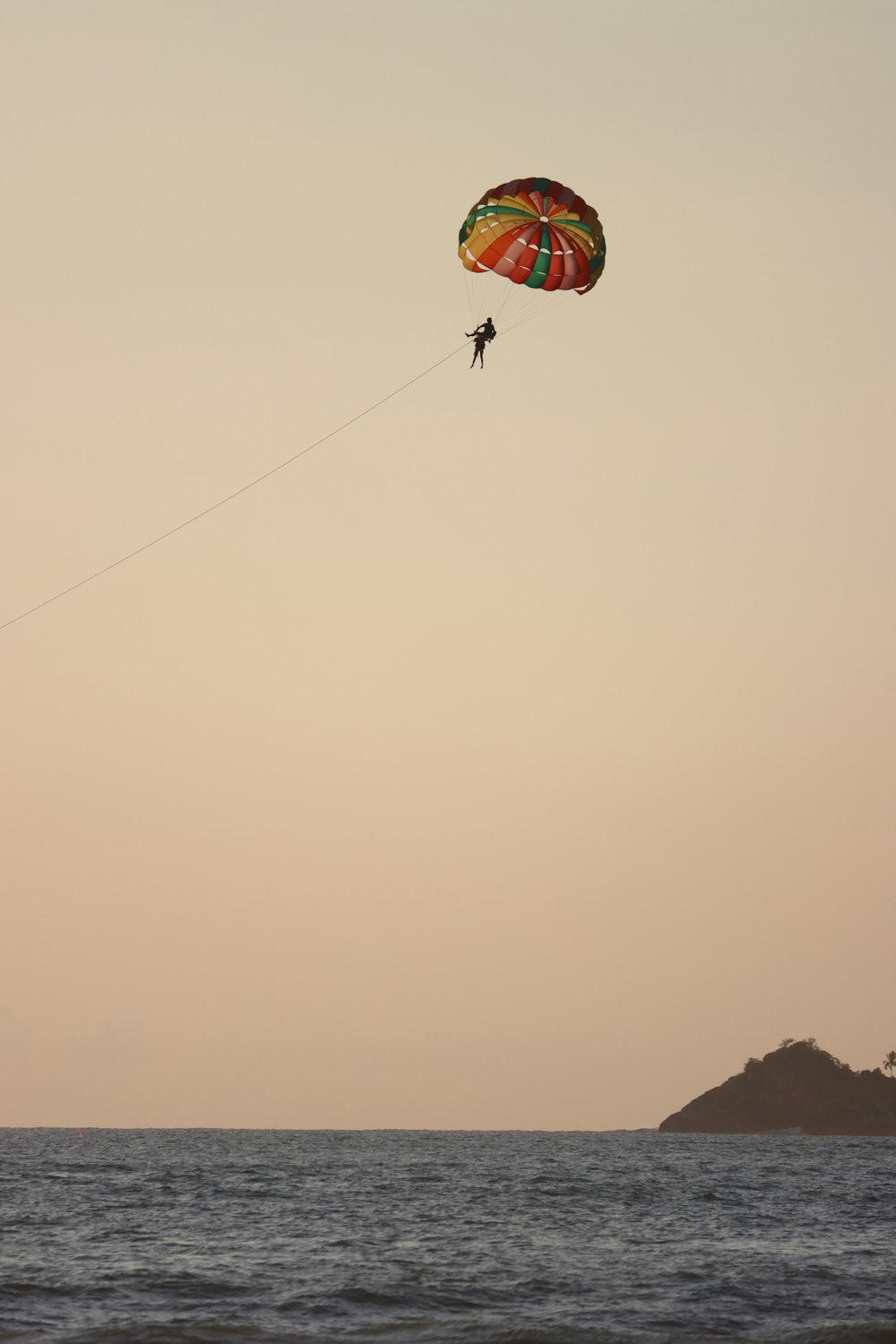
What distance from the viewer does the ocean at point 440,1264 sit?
24188 millimetres

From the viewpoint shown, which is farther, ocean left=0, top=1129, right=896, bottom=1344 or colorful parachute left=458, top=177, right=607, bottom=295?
colorful parachute left=458, top=177, right=607, bottom=295

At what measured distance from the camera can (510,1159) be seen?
117 m

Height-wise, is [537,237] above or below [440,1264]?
above

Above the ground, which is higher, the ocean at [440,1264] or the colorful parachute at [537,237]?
the colorful parachute at [537,237]

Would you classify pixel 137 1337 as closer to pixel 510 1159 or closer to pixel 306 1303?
pixel 306 1303

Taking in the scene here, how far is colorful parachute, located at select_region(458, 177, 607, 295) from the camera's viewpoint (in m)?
38.8

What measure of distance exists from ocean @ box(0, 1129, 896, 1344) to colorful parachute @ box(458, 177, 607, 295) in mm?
25824

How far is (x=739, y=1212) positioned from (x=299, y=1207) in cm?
1616

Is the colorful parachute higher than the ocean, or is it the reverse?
the colorful parachute

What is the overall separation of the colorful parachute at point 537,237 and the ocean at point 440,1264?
2582cm

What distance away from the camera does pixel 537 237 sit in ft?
127

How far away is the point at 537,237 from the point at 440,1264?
88.3 ft

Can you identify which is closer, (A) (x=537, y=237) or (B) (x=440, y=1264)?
(B) (x=440, y=1264)

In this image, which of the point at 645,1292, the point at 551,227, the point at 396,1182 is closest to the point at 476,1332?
the point at 645,1292
